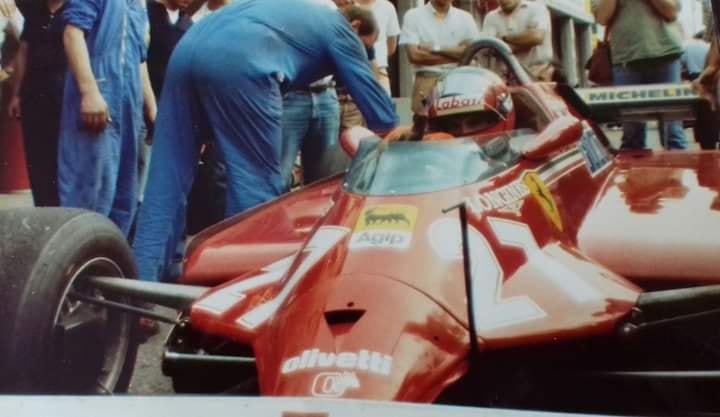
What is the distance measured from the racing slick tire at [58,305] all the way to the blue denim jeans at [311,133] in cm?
53

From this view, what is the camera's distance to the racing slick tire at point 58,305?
103cm

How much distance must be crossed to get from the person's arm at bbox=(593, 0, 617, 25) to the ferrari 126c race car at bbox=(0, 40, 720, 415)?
64 centimetres

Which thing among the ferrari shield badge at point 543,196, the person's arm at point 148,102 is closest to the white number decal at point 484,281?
the ferrari shield badge at point 543,196

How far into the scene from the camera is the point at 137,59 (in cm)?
136

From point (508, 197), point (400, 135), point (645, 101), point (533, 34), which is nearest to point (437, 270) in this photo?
point (508, 197)

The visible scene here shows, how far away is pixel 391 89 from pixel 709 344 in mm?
995

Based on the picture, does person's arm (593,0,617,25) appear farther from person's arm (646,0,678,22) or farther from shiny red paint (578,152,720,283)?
shiny red paint (578,152,720,283)

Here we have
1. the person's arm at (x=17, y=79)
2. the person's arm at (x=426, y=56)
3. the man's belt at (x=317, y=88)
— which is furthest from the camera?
the person's arm at (x=426, y=56)

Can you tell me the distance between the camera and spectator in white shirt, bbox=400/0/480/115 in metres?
1.91

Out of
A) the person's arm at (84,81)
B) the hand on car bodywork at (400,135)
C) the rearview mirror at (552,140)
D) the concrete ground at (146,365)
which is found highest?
the person's arm at (84,81)

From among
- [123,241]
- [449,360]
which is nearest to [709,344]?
[449,360]

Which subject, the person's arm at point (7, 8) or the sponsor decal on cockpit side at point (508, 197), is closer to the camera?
the sponsor decal on cockpit side at point (508, 197)

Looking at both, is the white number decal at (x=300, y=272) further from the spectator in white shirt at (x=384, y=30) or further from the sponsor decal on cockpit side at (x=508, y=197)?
the spectator in white shirt at (x=384, y=30)

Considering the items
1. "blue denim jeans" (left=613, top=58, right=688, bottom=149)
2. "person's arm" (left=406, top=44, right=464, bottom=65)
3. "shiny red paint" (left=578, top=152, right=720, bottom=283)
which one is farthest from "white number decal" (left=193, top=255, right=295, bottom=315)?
"blue denim jeans" (left=613, top=58, right=688, bottom=149)
